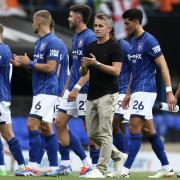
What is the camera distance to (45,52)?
1495 centimetres

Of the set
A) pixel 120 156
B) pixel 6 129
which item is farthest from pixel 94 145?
pixel 6 129

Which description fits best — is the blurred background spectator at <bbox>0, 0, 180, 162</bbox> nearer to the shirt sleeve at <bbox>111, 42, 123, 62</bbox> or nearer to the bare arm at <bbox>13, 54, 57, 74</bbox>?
the bare arm at <bbox>13, 54, 57, 74</bbox>

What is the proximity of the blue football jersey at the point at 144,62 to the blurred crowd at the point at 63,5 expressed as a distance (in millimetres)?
11383

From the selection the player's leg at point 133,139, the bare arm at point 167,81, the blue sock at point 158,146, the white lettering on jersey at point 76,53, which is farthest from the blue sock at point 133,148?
the white lettering on jersey at point 76,53

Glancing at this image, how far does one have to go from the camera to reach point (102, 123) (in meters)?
14.0

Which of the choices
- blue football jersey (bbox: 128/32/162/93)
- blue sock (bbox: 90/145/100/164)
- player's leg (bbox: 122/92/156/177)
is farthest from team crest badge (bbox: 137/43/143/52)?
blue sock (bbox: 90/145/100/164)

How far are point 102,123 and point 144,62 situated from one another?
1.37m

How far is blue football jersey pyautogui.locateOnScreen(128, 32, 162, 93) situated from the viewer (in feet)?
48.4

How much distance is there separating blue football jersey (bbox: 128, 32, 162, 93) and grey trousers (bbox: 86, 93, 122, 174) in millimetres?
774

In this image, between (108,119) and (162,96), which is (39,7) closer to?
(162,96)

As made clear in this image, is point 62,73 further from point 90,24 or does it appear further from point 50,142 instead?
point 90,24

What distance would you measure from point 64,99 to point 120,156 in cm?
134

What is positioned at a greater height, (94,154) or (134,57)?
(134,57)

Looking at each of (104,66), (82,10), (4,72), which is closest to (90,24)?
(82,10)
